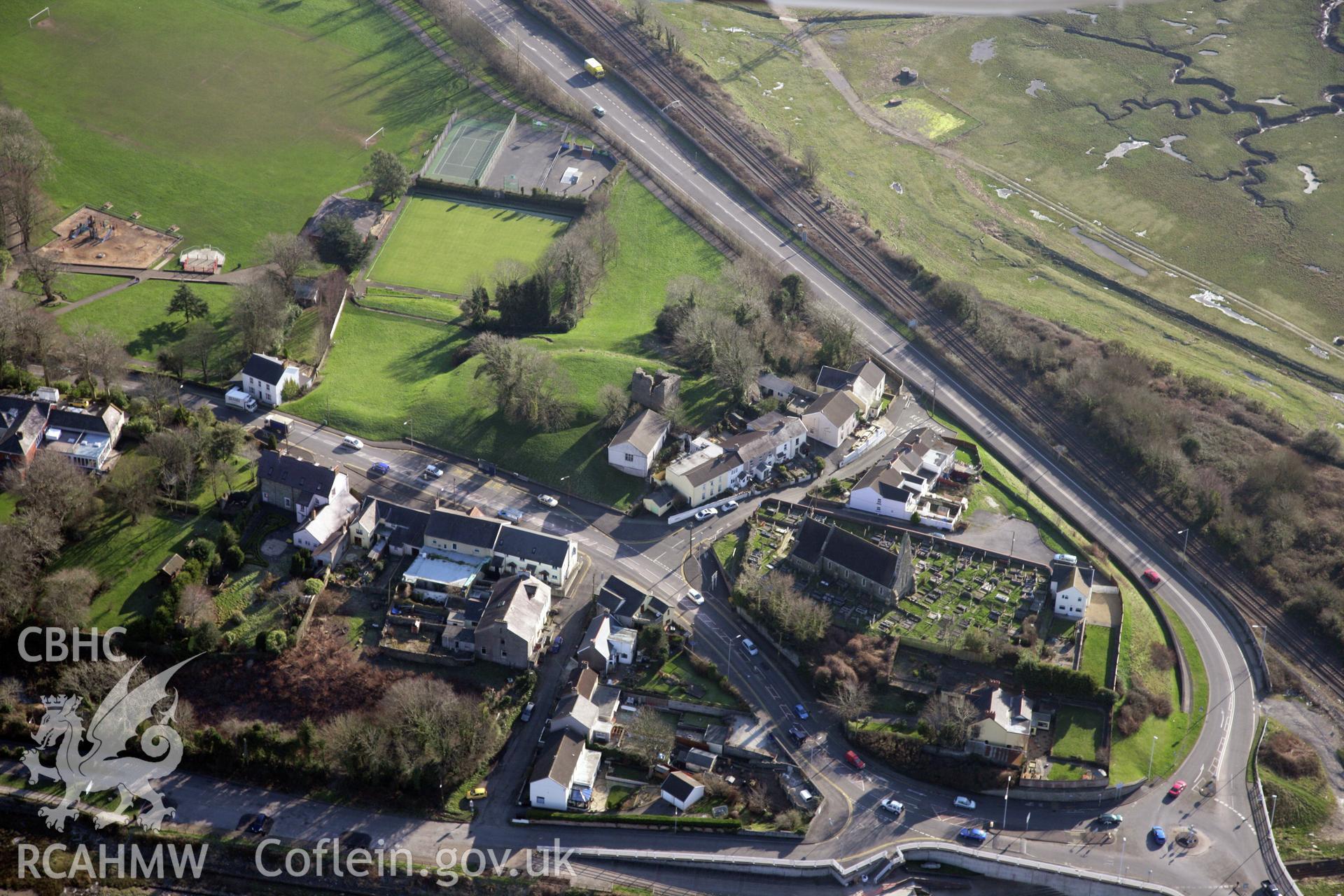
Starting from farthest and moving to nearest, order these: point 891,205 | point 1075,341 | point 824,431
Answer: point 891,205 → point 1075,341 → point 824,431

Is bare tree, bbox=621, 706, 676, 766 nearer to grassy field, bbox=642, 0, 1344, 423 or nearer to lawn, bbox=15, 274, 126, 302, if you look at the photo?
lawn, bbox=15, 274, 126, 302

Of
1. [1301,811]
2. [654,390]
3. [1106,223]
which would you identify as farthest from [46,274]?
[1106,223]

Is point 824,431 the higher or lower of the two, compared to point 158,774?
higher

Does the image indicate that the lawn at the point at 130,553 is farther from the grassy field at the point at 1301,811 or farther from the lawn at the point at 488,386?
the grassy field at the point at 1301,811

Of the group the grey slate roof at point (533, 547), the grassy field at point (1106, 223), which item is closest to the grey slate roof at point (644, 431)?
the grey slate roof at point (533, 547)

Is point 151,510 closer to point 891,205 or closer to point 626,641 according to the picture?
point 626,641

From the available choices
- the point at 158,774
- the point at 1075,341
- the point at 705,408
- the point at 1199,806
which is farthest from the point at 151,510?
the point at 1075,341
